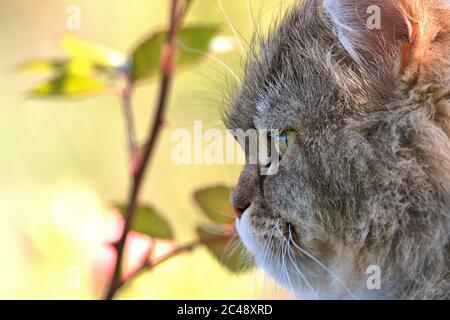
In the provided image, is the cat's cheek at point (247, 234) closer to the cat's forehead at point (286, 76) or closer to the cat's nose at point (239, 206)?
the cat's nose at point (239, 206)

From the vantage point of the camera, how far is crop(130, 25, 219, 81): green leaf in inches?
42.2

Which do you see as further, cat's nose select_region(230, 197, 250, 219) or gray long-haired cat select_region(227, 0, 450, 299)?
cat's nose select_region(230, 197, 250, 219)

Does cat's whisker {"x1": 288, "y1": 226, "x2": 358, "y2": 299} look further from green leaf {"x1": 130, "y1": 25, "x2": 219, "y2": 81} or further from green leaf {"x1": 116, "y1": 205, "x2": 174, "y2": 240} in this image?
green leaf {"x1": 130, "y1": 25, "x2": 219, "y2": 81}

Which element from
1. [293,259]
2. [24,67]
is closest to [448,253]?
[293,259]

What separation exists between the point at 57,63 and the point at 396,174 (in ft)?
1.79

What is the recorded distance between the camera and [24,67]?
1.10 metres

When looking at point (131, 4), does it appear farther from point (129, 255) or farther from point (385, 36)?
point (385, 36)

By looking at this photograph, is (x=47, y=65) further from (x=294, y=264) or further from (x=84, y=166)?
(x=84, y=166)

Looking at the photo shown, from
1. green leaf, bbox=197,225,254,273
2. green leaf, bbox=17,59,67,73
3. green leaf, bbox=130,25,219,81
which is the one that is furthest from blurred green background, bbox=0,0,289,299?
green leaf, bbox=17,59,67,73

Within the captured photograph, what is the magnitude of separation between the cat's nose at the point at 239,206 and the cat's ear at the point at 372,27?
299 mm

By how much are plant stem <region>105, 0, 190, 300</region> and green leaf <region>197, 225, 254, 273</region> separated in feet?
0.41

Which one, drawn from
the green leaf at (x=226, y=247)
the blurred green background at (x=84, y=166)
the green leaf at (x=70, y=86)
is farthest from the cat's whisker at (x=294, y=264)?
the green leaf at (x=70, y=86)

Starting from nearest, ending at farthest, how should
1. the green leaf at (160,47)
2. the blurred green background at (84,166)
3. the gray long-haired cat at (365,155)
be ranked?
the gray long-haired cat at (365,155), the green leaf at (160,47), the blurred green background at (84,166)

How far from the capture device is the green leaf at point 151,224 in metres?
1.09
